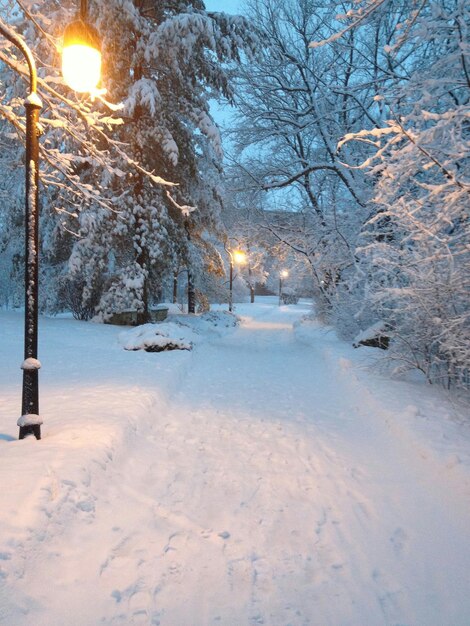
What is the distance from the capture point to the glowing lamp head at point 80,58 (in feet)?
12.4

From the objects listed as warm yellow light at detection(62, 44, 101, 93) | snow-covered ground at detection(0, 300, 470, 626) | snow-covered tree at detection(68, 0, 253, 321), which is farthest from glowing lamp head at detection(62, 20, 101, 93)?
snow-covered tree at detection(68, 0, 253, 321)

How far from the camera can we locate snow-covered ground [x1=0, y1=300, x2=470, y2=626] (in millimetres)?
2338

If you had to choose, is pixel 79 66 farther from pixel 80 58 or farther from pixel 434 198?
pixel 434 198

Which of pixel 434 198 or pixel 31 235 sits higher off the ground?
pixel 434 198

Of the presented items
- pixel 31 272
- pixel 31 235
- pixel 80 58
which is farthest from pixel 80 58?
pixel 31 272

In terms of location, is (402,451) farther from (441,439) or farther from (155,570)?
(155,570)

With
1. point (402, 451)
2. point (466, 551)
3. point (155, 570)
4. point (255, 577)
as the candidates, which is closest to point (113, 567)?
point (155, 570)

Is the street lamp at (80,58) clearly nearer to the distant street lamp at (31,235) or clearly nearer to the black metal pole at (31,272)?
the distant street lamp at (31,235)

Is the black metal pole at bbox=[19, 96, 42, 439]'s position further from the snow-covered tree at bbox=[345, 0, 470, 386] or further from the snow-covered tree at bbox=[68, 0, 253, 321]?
the snow-covered tree at bbox=[68, 0, 253, 321]

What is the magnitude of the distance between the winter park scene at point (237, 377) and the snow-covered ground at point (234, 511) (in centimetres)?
2

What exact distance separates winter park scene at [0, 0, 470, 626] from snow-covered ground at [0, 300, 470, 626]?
0.07ft

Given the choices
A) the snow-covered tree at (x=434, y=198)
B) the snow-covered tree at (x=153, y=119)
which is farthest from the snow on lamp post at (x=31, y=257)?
the snow-covered tree at (x=153, y=119)

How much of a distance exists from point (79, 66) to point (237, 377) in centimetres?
663

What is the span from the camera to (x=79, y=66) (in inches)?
149
